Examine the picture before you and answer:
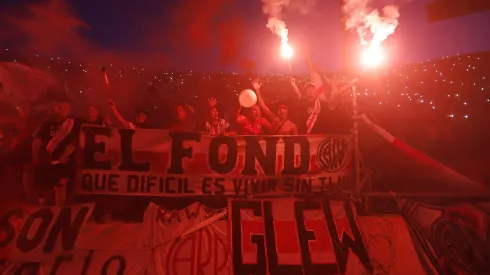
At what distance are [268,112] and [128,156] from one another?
1912 millimetres

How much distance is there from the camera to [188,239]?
394cm

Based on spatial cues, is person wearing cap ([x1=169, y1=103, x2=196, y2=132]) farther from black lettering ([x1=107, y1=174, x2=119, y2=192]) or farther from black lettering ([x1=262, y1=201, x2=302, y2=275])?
black lettering ([x1=262, y1=201, x2=302, y2=275])

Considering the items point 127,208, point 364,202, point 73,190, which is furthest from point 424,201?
point 73,190

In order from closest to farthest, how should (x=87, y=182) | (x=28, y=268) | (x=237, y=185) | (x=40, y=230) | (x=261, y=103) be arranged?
(x=28, y=268)
(x=40, y=230)
(x=87, y=182)
(x=237, y=185)
(x=261, y=103)

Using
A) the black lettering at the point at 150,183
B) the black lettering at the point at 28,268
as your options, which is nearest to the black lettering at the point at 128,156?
the black lettering at the point at 150,183

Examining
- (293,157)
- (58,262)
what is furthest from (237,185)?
(58,262)

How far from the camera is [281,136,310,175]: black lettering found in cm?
427

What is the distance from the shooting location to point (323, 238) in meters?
4.05

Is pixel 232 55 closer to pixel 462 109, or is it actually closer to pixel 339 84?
pixel 339 84

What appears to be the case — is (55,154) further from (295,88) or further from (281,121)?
(295,88)

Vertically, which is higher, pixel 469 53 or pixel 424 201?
pixel 469 53

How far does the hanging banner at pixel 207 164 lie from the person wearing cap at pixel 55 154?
17 centimetres

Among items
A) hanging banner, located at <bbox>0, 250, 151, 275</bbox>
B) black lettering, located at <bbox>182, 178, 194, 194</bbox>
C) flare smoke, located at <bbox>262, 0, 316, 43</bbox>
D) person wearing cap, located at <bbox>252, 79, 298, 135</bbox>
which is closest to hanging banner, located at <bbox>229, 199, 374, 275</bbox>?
black lettering, located at <bbox>182, 178, 194, 194</bbox>

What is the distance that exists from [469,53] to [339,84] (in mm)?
2123
